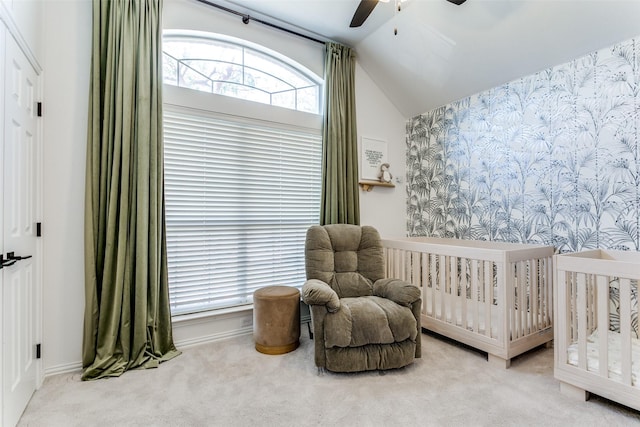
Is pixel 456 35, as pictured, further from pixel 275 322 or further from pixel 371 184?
pixel 275 322

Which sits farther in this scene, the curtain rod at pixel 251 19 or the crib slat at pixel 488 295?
the curtain rod at pixel 251 19

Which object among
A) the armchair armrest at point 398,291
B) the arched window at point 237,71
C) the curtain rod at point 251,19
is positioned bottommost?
the armchair armrest at point 398,291

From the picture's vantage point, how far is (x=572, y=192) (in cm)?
243

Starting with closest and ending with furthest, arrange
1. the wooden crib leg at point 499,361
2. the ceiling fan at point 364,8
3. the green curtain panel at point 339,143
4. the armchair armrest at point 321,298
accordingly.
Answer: the ceiling fan at point 364,8
the armchair armrest at point 321,298
the wooden crib leg at point 499,361
the green curtain panel at point 339,143

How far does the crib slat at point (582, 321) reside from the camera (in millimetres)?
1769

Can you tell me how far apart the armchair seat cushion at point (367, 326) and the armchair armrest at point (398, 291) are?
9 centimetres

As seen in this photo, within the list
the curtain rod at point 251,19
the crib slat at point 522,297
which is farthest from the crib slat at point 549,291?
the curtain rod at point 251,19

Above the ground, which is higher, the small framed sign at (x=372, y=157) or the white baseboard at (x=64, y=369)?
the small framed sign at (x=372, y=157)

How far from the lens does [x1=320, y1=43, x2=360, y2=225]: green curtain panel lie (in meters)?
3.17

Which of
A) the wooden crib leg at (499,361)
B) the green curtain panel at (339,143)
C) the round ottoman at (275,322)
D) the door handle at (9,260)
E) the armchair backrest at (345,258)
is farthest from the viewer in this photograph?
the green curtain panel at (339,143)

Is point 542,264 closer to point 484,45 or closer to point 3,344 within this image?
point 484,45

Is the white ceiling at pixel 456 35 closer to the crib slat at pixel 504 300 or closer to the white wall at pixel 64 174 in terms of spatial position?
the white wall at pixel 64 174

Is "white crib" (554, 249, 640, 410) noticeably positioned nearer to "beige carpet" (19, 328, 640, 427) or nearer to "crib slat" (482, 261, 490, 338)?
"beige carpet" (19, 328, 640, 427)

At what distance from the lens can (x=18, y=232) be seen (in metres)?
1.68
